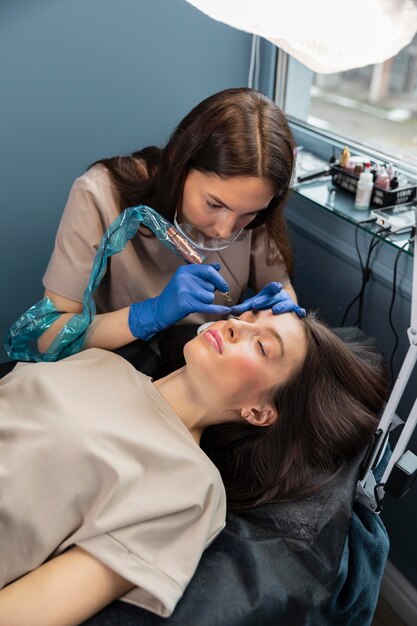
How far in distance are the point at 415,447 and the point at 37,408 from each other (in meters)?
1.00

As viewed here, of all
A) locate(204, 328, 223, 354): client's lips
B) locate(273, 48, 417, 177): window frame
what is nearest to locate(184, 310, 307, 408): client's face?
locate(204, 328, 223, 354): client's lips

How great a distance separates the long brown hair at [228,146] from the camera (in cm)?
122

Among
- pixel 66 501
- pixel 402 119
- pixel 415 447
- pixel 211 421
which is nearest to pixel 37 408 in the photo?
pixel 66 501

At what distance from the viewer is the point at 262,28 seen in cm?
98

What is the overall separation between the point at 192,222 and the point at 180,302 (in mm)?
214

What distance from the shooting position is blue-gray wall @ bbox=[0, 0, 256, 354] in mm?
1653

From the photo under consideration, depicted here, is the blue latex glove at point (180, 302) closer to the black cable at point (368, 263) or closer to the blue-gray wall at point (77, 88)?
the black cable at point (368, 263)

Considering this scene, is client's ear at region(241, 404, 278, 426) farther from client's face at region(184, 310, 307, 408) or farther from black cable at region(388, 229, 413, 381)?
black cable at region(388, 229, 413, 381)

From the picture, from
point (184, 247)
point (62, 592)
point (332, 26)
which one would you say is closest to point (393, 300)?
point (184, 247)

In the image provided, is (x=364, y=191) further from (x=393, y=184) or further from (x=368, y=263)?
(x=368, y=263)

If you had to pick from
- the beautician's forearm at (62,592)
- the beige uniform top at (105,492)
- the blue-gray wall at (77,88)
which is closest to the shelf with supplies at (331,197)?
the blue-gray wall at (77,88)

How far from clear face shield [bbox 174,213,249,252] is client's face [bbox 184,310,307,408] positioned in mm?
253

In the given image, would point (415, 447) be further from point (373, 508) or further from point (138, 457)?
point (138, 457)

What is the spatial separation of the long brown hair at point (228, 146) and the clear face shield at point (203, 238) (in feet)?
0.16
